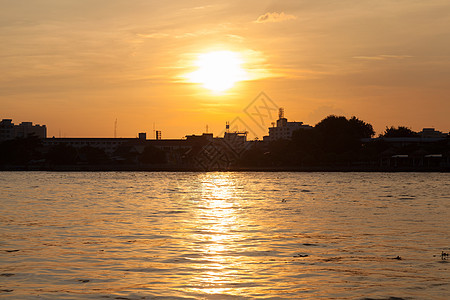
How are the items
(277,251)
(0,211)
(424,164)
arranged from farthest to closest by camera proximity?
(424,164) < (0,211) < (277,251)

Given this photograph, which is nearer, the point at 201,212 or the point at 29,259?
the point at 29,259

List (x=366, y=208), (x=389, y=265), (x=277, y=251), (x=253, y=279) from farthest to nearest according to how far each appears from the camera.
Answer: (x=366, y=208)
(x=277, y=251)
(x=389, y=265)
(x=253, y=279)

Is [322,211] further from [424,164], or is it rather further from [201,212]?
[424,164]

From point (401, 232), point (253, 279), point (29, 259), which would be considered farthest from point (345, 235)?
point (29, 259)

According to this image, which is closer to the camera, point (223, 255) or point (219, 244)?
point (223, 255)

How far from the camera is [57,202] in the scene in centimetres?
5156

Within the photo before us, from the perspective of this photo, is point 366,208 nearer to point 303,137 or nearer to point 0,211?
point 0,211

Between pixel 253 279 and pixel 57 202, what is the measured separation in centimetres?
3649

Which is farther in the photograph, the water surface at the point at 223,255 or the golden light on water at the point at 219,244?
the golden light on water at the point at 219,244

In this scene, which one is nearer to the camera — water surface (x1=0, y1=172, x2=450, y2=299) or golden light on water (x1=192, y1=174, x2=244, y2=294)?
water surface (x1=0, y1=172, x2=450, y2=299)

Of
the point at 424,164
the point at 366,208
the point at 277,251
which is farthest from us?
Result: the point at 424,164

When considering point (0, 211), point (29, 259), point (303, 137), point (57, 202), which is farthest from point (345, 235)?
point (303, 137)

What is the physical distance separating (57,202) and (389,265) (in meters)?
36.8

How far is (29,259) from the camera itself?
72.2 feet
